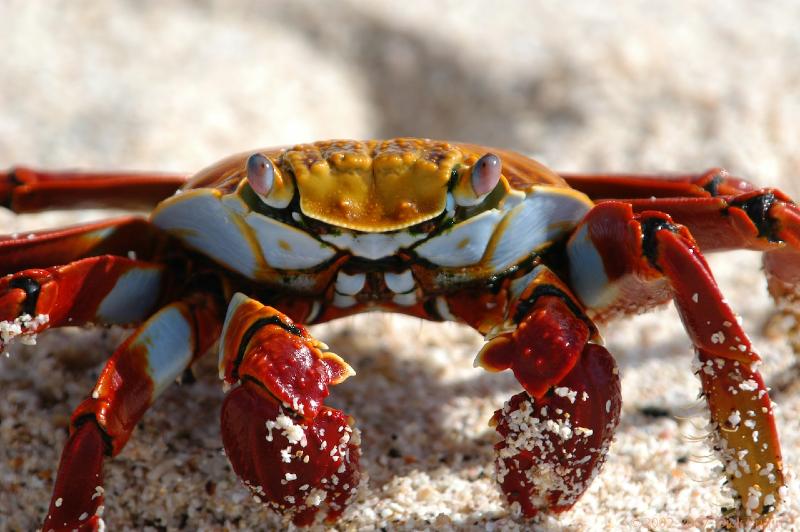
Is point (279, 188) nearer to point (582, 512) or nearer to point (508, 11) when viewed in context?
point (582, 512)

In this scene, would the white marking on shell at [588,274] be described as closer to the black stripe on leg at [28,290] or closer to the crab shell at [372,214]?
the crab shell at [372,214]

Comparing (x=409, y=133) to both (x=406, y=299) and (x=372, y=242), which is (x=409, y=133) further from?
(x=372, y=242)

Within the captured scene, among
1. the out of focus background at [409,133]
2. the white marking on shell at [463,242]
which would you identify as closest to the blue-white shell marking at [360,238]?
the white marking on shell at [463,242]

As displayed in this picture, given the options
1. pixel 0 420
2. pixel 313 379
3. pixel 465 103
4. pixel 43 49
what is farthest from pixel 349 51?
pixel 313 379

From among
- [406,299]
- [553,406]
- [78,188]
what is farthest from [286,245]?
[78,188]

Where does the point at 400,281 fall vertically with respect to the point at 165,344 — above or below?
above
